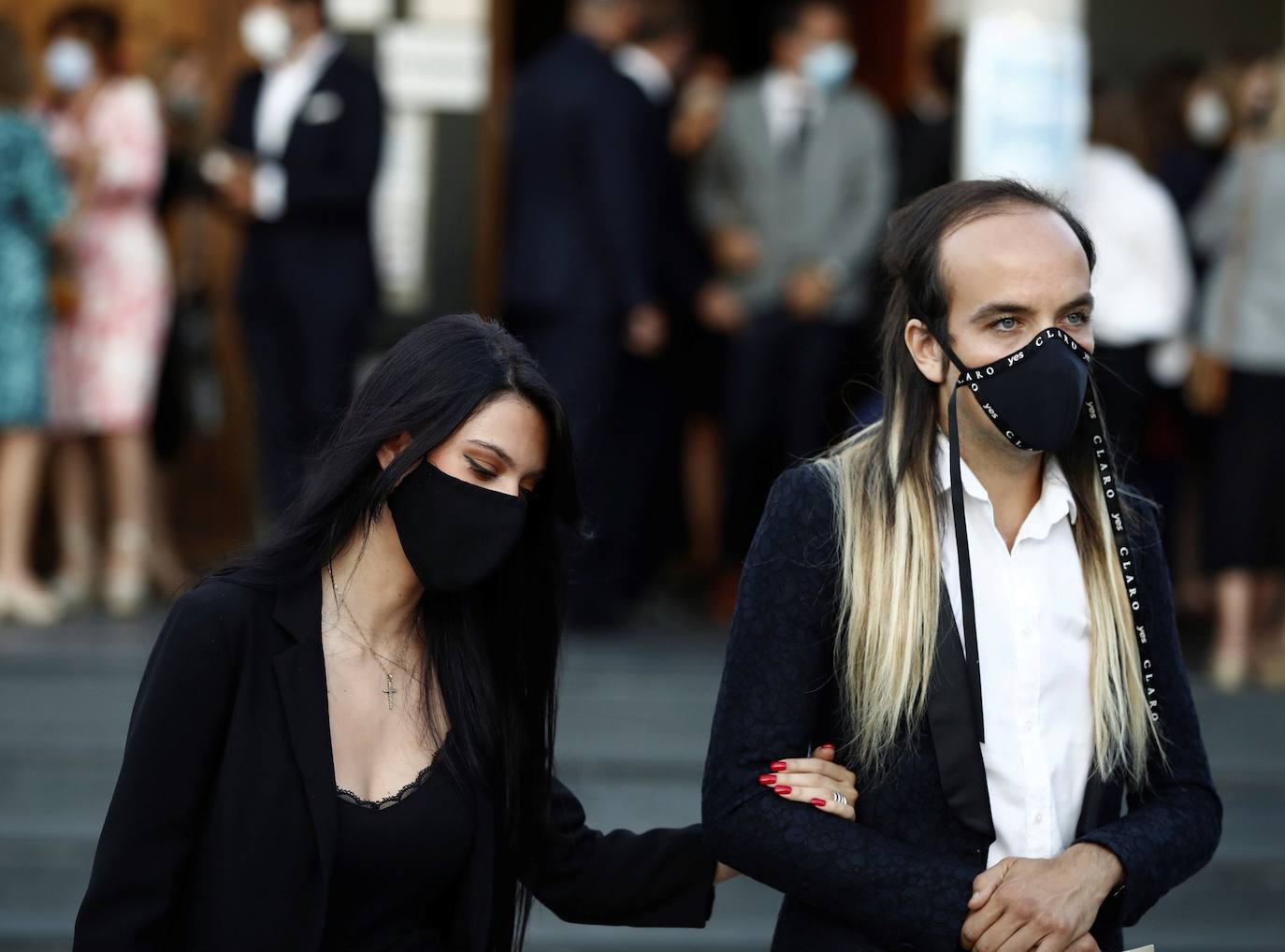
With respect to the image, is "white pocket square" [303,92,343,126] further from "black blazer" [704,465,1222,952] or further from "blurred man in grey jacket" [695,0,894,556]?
"black blazer" [704,465,1222,952]

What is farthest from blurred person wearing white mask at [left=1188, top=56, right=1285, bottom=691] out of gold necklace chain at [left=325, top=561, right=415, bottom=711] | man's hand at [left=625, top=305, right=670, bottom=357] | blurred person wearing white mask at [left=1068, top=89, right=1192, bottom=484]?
gold necklace chain at [left=325, top=561, right=415, bottom=711]

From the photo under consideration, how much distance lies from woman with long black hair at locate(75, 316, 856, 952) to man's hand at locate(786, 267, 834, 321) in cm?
385

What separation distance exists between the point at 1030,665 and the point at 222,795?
1097 millimetres

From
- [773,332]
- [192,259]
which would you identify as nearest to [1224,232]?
[773,332]

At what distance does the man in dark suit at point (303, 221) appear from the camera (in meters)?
6.43

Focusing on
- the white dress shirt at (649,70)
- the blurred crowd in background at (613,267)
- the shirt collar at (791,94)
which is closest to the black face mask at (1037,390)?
the blurred crowd in background at (613,267)

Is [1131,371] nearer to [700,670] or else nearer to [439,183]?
[700,670]

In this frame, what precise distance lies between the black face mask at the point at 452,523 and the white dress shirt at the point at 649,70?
4.48 meters

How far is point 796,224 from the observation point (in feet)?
22.1

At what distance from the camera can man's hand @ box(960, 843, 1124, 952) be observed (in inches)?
94.0

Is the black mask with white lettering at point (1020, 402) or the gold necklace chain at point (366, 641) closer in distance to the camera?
the black mask with white lettering at point (1020, 402)

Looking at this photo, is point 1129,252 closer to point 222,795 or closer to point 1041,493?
point 1041,493

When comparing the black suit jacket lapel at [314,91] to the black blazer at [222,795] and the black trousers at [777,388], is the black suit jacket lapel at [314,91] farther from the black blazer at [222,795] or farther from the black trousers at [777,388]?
the black blazer at [222,795]

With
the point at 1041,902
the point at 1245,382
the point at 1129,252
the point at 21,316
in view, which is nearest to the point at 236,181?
the point at 21,316
